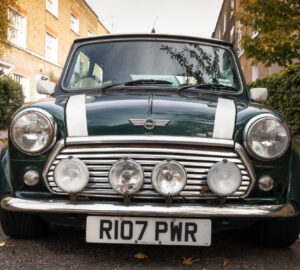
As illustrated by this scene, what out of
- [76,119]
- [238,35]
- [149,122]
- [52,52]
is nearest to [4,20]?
[52,52]

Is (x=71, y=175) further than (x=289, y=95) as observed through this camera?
No

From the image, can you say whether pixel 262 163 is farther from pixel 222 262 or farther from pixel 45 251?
pixel 45 251

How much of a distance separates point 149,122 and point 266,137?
0.70 m

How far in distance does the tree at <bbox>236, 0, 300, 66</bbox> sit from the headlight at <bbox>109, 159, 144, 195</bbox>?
17.3 feet

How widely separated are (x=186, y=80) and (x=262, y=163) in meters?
1.13

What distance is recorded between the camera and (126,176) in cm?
199

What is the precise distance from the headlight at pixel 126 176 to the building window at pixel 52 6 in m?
19.2

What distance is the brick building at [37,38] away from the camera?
1579 centimetres

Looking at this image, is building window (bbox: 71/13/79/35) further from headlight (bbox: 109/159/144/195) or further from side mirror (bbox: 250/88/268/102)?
headlight (bbox: 109/159/144/195)

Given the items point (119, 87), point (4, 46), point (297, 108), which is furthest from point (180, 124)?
point (4, 46)

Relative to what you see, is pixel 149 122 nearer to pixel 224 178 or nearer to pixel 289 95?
pixel 224 178

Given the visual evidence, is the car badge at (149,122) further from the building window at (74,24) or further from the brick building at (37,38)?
the building window at (74,24)

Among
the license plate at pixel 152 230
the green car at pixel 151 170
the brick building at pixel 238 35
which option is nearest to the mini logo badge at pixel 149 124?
the green car at pixel 151 170

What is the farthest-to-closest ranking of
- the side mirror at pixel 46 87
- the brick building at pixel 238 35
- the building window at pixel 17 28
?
the building window at pixel 17 28, the brick building at pixel 238 35, the side mirror at pixel 46 87
